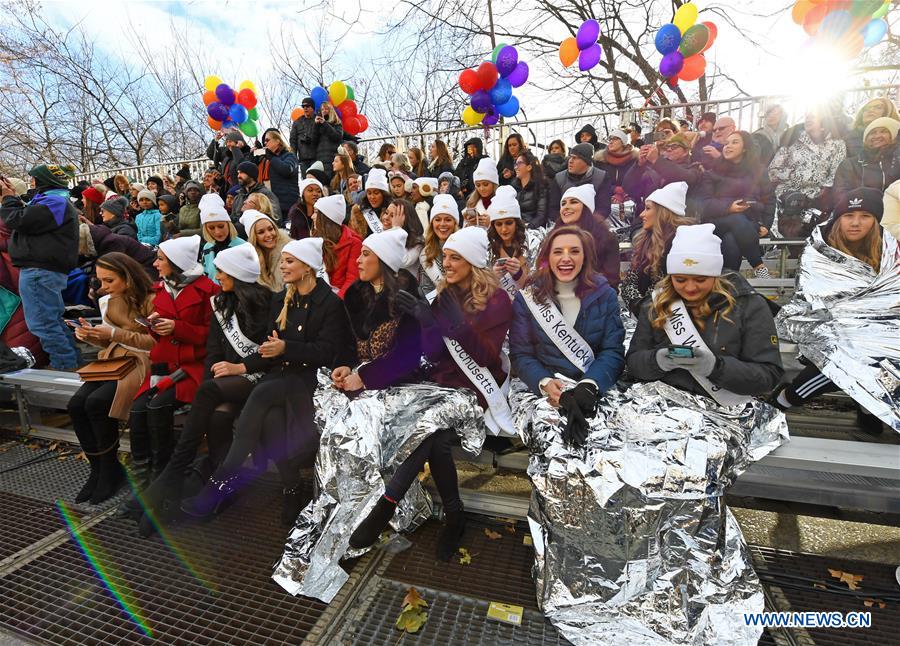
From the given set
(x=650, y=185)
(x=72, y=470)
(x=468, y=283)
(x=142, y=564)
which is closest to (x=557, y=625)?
(x=468, y=283)

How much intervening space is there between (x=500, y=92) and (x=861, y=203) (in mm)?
6713

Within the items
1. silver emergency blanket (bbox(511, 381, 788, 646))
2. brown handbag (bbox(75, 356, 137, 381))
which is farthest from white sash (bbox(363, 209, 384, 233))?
silver emergency blanket (bbox(511, 381, 788, 646))

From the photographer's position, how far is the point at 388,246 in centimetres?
314

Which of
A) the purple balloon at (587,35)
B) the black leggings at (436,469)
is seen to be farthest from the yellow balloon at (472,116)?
the black leggings at (436,469)

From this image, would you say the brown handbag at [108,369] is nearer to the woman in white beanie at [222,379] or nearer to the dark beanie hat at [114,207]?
the woman in white beanie at [222,379]

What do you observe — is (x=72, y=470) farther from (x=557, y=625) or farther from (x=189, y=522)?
(x=557, y=625)

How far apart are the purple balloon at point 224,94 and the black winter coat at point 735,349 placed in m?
11.5

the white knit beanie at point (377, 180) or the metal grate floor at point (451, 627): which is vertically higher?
the white knit beanie at point (377, 180)

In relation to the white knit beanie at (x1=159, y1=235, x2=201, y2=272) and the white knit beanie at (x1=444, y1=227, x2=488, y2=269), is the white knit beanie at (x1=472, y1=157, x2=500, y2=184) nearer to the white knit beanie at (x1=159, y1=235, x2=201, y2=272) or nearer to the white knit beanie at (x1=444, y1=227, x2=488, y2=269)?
the white knit beanie at (x1=444, y1=227, x2=488, y2=269)

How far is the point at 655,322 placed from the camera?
2568 millimetres

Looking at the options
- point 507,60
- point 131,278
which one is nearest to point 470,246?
point 131,278

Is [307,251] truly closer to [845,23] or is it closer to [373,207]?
[373,207]

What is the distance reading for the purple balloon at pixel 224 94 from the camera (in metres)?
10.9

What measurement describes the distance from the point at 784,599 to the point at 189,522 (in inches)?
128
